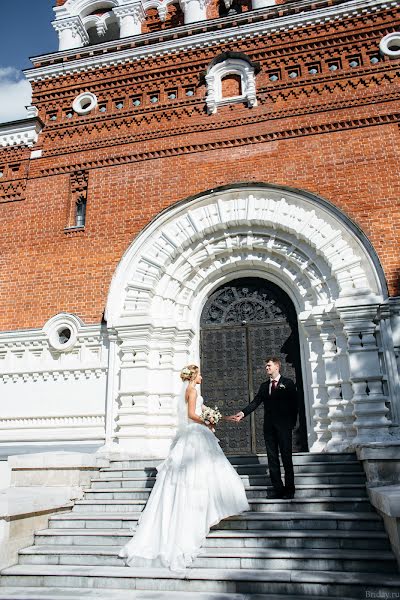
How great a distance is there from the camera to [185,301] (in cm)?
917

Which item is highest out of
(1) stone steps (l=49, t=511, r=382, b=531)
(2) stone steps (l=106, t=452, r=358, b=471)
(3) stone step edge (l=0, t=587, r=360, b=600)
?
(2) stone steps (l=106, t=452, r=358, b=471)

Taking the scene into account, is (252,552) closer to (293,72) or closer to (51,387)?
(51,387)

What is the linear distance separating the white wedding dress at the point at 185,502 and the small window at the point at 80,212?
18.3 feet

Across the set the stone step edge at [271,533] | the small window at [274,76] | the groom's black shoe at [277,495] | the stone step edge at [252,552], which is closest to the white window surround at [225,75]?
the small window at [274,76]

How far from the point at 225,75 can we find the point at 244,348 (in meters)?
5.61

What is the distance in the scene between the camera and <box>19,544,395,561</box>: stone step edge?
4395 millimetres

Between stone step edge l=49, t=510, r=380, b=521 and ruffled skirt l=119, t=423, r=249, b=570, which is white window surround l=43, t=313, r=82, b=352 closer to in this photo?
stone step edge l=49, t=510, r=380, b=521

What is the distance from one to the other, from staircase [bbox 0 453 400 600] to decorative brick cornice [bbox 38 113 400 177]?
19.8 ft

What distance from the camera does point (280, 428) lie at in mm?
5715

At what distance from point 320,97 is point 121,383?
6.38m

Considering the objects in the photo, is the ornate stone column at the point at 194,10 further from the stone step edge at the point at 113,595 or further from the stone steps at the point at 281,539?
the stone step edge at the point at 113,595

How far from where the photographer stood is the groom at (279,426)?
5668 millimetres

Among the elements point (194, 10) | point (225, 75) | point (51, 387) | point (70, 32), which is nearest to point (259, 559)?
point (51, 387)

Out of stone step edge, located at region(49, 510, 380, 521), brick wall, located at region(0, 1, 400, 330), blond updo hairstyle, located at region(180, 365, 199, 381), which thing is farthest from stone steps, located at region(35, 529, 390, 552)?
brick wall, located at region(0, 1, 400, 330)
